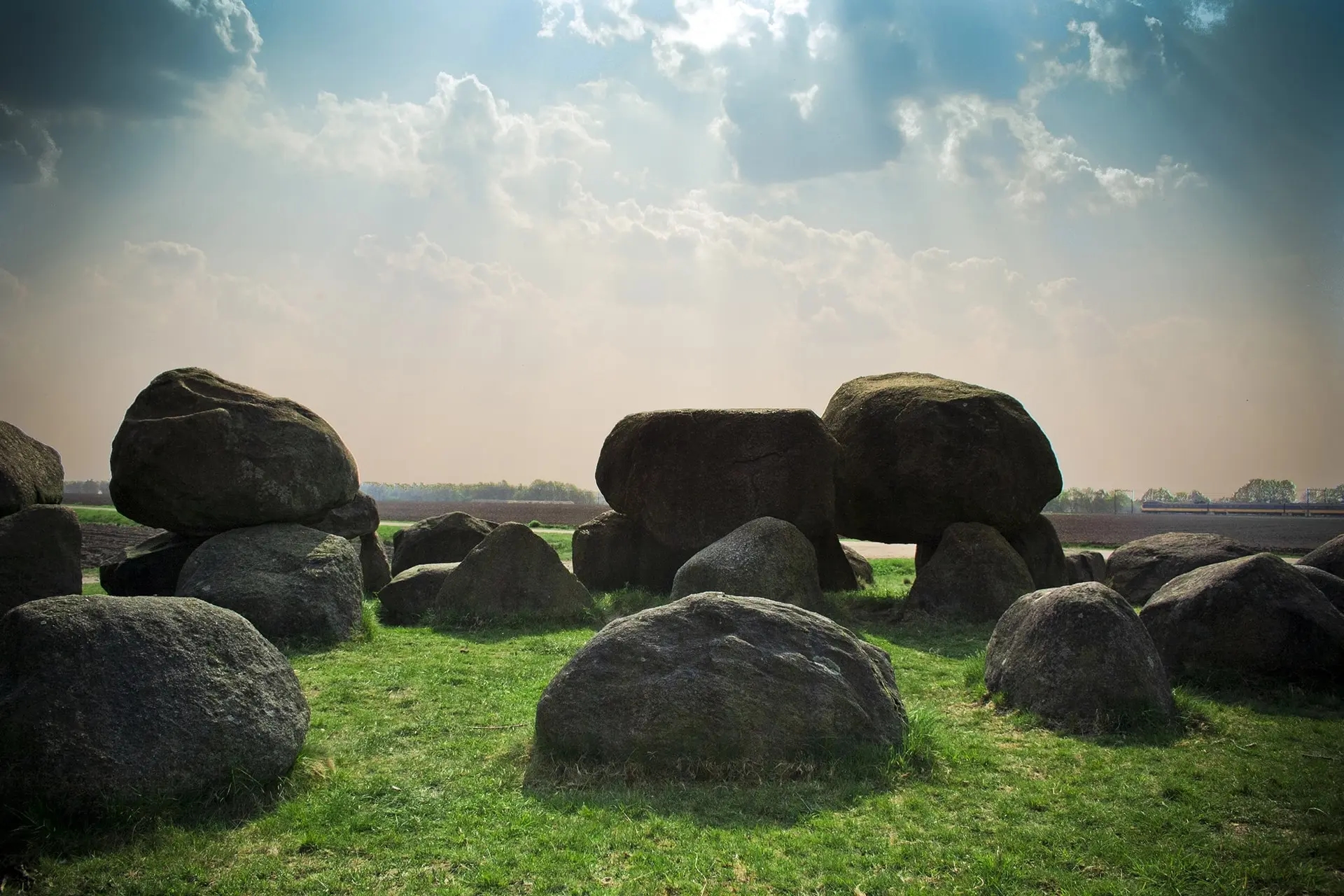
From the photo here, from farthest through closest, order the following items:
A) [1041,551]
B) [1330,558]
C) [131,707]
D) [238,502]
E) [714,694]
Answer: [1041,551], [1330,558], [238,502], [714,694], [131,707]

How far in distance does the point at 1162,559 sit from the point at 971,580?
3.74 meters

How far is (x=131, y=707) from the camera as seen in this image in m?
5.89

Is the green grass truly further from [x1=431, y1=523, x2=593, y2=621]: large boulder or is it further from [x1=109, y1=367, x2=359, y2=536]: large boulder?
[x1=431, y1=523, x2=593, y2=621]: large boulder

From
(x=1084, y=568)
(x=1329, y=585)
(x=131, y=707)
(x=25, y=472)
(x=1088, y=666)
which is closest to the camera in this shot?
(x=131, y=707)

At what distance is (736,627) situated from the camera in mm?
7531

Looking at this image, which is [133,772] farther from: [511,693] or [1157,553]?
[1157,553]

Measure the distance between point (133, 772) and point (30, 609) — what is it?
1435mm

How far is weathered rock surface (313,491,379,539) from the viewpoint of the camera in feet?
60.9

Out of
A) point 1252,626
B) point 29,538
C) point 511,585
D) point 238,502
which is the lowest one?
point 511,585

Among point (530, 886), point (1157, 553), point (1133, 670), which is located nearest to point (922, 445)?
point (1157, 553)

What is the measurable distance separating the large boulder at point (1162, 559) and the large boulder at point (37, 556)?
1651cm

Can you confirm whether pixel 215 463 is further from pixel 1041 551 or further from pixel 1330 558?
pixel 1330 558

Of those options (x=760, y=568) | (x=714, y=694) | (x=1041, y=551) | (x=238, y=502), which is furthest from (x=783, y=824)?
(x=1041, y=551)

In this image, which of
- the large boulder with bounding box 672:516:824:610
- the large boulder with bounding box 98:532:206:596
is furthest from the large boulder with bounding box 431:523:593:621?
the large boulder with bounding box 98:532:206:596
